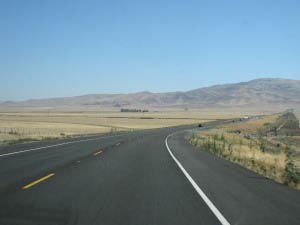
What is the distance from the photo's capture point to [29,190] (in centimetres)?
1066

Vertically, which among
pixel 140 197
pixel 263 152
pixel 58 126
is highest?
pixel 140 197

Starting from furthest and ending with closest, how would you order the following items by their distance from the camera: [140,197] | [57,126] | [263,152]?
1. [57,126]
2. [263,152]
3. [140,197]

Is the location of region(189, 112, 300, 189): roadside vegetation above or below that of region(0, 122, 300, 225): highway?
below

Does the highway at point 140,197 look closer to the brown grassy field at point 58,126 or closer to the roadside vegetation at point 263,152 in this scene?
the roadside vegetation at point 263,152

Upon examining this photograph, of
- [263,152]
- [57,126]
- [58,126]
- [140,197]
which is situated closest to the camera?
[140,197]

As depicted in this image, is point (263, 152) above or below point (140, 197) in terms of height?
below

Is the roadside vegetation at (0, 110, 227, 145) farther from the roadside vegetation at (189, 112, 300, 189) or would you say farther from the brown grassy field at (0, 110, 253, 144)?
Answer: the roadside vegetation at (189, 112, 300, 189)

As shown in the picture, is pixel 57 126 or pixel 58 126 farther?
pixel 58 126

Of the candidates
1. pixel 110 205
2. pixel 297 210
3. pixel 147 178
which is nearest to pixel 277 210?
pixel 297 210

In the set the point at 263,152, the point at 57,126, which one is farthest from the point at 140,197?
the point at 57,126

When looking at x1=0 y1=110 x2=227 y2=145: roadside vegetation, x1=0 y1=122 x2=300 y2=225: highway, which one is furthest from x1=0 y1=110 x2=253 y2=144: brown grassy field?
x1=0 y1=122 x2=300 y2=225: highway

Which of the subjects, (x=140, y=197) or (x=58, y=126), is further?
(x=58, y=126)

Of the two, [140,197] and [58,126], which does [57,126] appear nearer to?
[58,126]

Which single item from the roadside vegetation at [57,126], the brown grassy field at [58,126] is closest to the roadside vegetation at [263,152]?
the roadside vegetation at [57,126]
